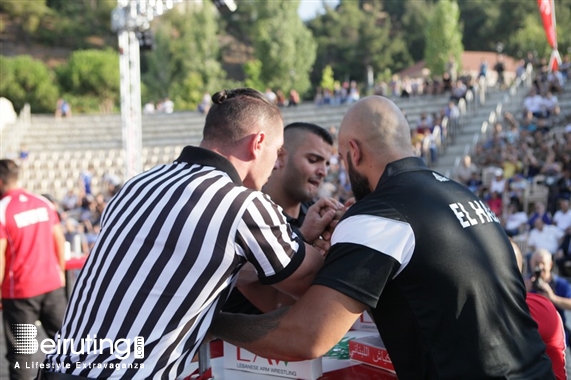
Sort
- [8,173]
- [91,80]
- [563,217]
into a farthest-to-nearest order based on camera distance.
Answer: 1. [91,80]
2. [563,217]
3. [8,173]

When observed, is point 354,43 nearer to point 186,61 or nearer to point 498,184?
point 186,61

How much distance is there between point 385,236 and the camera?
7.16 ft

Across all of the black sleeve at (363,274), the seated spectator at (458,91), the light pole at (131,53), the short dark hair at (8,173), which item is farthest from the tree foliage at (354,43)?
the black sleeve at (363,274)

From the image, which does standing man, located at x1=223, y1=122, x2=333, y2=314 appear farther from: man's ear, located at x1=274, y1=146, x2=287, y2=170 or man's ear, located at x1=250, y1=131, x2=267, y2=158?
man's ear, located at x1=250, y1=131, x2=267, y2=158

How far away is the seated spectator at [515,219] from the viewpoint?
12474mm

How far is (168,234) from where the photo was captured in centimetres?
216

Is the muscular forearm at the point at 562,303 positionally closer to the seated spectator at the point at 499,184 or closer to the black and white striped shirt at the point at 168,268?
the black and white striped shirt at the point at 168,268

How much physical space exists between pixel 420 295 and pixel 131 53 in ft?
57.0

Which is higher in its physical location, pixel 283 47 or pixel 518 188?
pixel 283 47

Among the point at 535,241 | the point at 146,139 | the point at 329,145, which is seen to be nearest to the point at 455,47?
the point at 146,139

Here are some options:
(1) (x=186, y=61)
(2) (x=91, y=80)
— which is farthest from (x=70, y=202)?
(1) (x=186, y=61)

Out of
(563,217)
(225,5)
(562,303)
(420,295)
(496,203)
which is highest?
(225,5)

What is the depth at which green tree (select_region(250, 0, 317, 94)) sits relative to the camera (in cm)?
5144

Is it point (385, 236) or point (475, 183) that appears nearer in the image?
point (385, 236)
